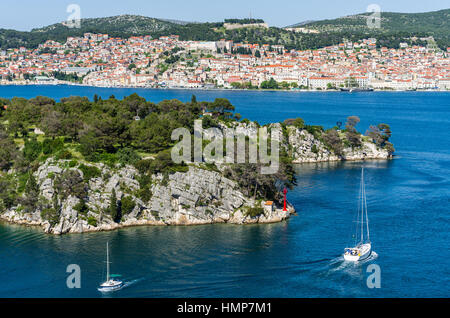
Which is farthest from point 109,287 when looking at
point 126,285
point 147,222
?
point 147,222

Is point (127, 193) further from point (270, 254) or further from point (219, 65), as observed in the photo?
point (219, 65)

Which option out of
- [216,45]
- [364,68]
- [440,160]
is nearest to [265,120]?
[440,160]

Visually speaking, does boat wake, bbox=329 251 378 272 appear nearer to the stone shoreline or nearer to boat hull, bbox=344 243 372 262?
boat hull, bbox=344 243 372 262

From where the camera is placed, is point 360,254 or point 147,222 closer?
point 360,254

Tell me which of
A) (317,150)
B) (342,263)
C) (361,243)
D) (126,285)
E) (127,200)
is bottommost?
(126,285)

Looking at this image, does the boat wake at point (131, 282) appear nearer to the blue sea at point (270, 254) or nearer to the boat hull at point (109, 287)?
the blue sea at point (270, 254)

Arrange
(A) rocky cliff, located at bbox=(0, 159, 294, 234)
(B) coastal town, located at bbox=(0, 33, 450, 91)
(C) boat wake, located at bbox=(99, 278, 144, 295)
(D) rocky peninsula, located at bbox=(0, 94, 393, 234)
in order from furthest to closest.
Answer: (B) coastal town, located at bbox=(0, 33, 450, 91)
(D) rocky peninsula, located at bbox=(0, 94, 393, 234)
(A) rocky cliff, located at bbox=(0, 159, 294, 234)
(C) boat wake, located at bbox=(99, 278, 144, 295)

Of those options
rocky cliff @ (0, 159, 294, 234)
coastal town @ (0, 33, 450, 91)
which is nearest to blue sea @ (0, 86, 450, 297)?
rocky cliff @ (0, 159, 294, 234)

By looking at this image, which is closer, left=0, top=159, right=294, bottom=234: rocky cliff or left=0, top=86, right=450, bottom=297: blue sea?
left=0, top=86, right=450, bottom=297: blue sea
